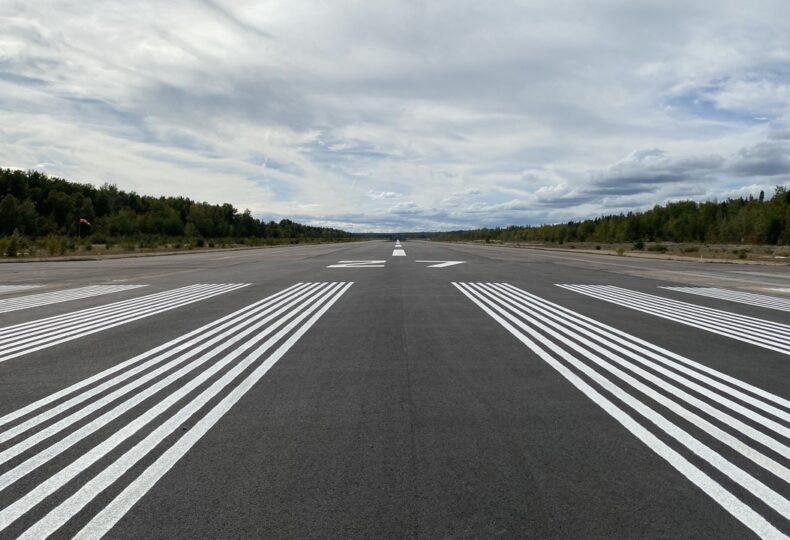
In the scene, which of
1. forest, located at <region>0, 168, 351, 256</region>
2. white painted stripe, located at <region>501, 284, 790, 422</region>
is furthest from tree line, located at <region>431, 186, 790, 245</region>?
white painted stripe, located at <region>501, 284, 790, 422</region>

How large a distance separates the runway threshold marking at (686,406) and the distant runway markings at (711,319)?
1996mm

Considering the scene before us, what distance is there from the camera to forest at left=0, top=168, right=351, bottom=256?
72.2 meters

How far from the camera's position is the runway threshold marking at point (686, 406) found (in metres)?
3.05

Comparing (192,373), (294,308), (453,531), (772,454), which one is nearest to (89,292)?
(294,308)

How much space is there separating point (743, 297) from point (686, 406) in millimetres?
11310

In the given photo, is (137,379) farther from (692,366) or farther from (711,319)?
(711,319)

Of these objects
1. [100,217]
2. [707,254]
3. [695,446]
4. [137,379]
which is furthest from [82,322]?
[100,217]

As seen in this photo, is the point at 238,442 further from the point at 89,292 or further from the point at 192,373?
the point at 89,292

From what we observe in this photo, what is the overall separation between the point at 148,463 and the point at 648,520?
125 inches

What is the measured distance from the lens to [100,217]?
330 feet

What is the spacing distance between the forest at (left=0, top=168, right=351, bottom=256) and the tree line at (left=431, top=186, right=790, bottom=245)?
86.3 meters

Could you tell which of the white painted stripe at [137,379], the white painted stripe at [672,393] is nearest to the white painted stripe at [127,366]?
the white painted stripe at [137,379]

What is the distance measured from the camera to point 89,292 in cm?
1412

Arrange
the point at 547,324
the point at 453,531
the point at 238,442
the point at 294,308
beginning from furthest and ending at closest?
the point at 294,308 < the point at 547,324 < the point at 238,442 < the point at 453,531
